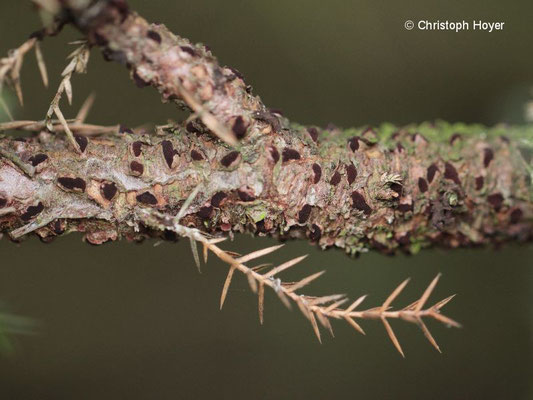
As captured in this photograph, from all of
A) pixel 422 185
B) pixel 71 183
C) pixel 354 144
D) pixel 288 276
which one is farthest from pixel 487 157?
pixel 288 276

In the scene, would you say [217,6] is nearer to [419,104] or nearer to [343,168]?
[419,104]

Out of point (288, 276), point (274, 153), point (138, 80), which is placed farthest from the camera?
point (288, 276)

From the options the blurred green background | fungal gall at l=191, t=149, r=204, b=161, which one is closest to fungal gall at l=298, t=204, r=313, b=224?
fungal gall at l=191, t=149, r=204, b=161

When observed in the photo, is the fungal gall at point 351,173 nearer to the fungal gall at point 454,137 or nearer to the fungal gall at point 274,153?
the fungal gall at point 274,153

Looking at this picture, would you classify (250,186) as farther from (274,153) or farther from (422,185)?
(422,185)

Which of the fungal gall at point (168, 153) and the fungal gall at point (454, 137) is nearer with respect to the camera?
the fungal gall at point (168, 153)

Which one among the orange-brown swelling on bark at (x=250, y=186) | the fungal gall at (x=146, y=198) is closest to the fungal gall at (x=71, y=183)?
the orange-brown swelling on bark at (x=250, y=186)

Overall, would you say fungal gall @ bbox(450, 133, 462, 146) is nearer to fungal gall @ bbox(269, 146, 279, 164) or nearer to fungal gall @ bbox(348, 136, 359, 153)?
fungal gall @ bbox(348, 136, 359, 153)
